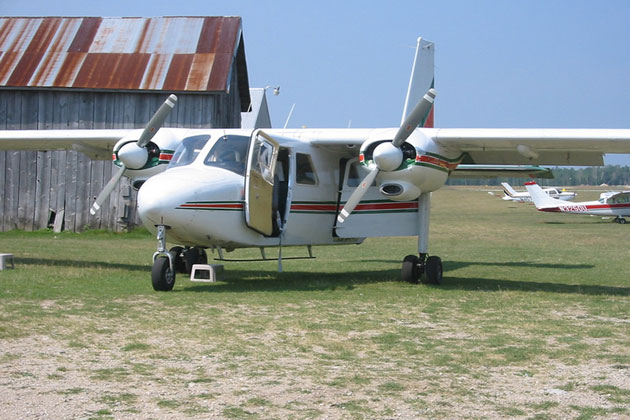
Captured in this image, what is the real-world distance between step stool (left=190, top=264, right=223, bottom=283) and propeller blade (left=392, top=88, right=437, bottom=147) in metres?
3.78

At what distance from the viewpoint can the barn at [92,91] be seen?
2650 centimetres

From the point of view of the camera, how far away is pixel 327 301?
1109 centimetres

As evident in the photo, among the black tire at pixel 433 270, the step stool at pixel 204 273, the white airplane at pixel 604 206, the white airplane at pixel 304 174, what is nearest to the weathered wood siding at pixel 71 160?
the white airplane at pixel 304 174

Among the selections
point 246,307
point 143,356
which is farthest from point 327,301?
point 143,356

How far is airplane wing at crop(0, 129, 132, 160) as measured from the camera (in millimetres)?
16234

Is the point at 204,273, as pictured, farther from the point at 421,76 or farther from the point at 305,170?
the point at 421,76

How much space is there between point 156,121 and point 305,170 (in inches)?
113

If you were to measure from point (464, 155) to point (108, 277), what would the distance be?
23.6 ft

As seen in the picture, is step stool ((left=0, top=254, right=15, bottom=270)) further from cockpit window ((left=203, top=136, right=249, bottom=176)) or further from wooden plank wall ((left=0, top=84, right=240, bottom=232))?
wooden plank wall ((left=0, top=84, right=240, bottom=232))

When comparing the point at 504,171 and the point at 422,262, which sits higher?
the point at 504,171

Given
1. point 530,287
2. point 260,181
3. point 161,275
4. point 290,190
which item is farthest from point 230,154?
point 530,287

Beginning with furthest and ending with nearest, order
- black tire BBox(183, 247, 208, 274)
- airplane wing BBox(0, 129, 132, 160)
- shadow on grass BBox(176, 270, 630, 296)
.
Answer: airplane wing BBox(0, 129, 132, 160), black tire BBox(183, 247, 208, 274), shadow on grass BBox(176, 270, 630, 296)

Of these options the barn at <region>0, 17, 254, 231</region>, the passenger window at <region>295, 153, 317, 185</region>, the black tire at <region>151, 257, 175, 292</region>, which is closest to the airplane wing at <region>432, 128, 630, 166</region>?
the passenger window at <region>295, 153, 317, 185</region>

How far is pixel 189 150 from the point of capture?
12680 millimetres
